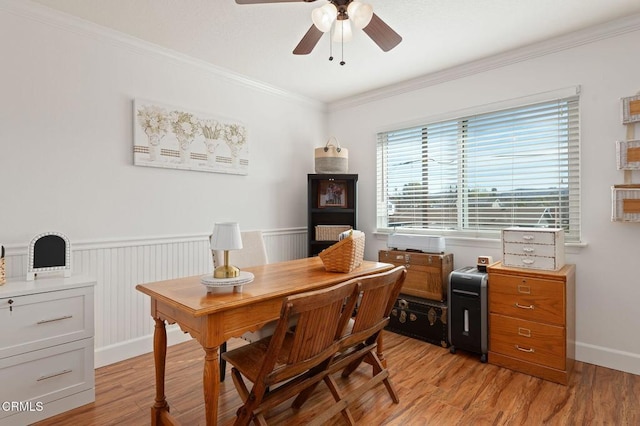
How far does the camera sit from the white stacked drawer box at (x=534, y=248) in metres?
2.47

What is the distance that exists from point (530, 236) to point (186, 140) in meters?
3.01

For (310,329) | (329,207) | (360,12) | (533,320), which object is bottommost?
(533,320)

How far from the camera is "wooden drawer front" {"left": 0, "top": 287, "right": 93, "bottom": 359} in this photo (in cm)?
189

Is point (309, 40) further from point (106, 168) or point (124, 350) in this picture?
point (124, 350)

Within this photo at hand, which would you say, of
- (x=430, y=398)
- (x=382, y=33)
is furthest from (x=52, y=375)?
(x=382, y=33)

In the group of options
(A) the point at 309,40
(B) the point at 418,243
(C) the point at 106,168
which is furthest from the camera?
(B) the point at 418,243

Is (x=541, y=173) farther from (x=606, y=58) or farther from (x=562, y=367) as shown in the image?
(x=562, y=367)

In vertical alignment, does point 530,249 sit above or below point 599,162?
below

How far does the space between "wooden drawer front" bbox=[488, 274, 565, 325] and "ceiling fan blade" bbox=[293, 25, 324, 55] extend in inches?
86.3

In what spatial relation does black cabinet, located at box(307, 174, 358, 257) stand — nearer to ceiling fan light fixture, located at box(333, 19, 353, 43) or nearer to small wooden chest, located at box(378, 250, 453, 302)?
small wooden chest, located at box(378, 250, 453, 302)

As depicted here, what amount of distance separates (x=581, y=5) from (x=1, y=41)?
391 centimetres

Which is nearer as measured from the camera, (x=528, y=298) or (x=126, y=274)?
(x=528, y=298)

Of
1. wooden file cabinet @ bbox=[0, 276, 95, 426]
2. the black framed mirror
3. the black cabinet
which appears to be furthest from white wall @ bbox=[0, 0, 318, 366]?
the black cabinet

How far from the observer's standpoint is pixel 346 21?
6.89 ft
